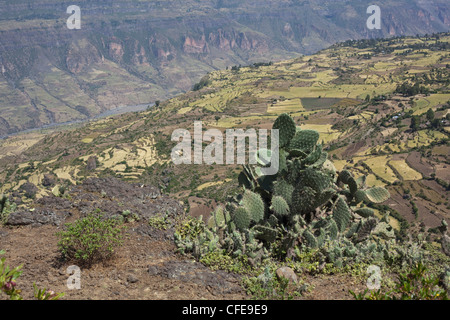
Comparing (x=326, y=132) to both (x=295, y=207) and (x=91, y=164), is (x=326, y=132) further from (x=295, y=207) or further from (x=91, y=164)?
(x=295, y=207)

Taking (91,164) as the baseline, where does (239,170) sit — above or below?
above

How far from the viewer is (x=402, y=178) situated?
46562mm

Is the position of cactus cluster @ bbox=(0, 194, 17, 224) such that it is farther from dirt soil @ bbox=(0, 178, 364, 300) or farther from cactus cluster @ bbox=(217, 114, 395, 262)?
cactus cluster @ bbox=(217, 114, 395, 262)

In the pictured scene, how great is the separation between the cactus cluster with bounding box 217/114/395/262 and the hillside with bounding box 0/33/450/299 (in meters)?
0.42

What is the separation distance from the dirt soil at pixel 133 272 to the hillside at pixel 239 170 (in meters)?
0.03

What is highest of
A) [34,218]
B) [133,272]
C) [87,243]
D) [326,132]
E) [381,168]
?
[87,243]

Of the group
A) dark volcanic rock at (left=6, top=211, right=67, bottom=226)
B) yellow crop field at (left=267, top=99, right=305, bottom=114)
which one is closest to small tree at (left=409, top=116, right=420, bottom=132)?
yellow crop field at (left=267, top=99, right=305, bottom=114)

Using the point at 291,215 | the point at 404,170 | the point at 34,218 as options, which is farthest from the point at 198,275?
the point at 404,170

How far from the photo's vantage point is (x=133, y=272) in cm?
627

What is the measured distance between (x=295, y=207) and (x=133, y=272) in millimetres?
3609

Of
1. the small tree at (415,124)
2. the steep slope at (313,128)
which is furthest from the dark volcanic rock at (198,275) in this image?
the small tree at (415,124)

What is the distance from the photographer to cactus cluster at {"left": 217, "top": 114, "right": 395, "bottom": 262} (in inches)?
277

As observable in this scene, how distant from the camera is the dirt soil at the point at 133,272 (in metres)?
5.51
